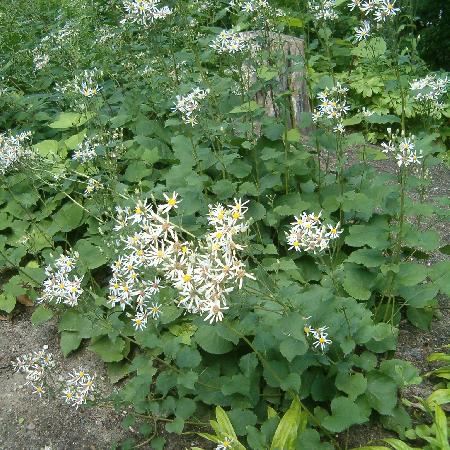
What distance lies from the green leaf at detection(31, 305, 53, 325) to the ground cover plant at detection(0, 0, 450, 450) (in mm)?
13

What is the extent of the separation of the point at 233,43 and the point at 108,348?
1.83 m

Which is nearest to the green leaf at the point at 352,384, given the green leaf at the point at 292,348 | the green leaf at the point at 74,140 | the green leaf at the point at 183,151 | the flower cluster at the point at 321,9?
the green leaf at the point at 292,348

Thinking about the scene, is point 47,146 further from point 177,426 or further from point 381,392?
point 381,392

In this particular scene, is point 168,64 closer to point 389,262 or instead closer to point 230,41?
point 230,41

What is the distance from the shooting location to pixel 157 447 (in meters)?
2.88

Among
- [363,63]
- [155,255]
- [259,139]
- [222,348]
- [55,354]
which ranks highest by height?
[155,255]

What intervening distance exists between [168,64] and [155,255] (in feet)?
8.61

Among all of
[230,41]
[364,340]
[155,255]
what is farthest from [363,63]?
[155,255]

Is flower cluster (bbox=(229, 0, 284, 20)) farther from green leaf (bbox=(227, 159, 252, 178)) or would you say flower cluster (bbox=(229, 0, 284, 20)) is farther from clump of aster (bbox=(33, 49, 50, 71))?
clump of aster (bbox=(33, 49, 50, 71))

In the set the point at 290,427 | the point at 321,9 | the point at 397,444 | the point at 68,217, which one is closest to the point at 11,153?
the point at 68,217

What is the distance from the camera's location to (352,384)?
2.68 metres

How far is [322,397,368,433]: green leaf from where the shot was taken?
8.24 ft

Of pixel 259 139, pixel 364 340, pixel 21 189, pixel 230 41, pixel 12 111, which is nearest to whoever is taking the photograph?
pixel 364 340

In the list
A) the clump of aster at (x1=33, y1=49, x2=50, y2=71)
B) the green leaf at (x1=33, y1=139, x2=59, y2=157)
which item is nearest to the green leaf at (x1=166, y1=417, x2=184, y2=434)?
the green leaf at (x1=33, y1=139, x2=59, y2=157)
